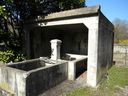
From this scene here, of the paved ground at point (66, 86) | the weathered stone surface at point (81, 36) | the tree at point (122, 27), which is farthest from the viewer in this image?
the tree at point (122, 27)

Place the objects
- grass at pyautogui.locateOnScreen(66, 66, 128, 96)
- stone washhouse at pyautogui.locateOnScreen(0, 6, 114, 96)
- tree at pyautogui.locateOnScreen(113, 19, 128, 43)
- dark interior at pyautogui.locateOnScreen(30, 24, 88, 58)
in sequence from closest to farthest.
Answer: stone washhouse at pyautogui.locateOnScreen(0, 6, 114, 96) < grass at pyautogui.locateOnScreen(66, 66, 128, 96) < dark interior at pyautogui.locateOnScreen(30, 24, 88, 58) < tree at pyautogui.locateOnScreen(113, 19, 128, 43)

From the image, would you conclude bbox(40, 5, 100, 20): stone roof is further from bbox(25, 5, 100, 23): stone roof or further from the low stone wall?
the low stone wall

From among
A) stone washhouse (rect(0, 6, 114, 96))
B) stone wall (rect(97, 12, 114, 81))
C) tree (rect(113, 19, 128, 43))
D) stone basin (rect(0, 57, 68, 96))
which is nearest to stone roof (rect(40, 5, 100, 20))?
stone washhouse (rect(0, 6, 114, 96))

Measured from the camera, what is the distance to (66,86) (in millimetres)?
7332

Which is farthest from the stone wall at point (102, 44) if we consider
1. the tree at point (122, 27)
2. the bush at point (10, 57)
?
the tree at point (122, 27)

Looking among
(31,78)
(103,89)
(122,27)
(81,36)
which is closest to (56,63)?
(31,78)

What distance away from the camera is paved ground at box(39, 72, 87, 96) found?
641cm

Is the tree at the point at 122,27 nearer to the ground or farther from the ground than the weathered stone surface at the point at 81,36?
farther from the ground

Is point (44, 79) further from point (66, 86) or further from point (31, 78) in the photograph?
point (66, 86)

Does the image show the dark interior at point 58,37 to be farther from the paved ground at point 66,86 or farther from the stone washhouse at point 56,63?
the paved ground at point 66,86

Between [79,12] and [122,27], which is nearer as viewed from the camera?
[79,12]

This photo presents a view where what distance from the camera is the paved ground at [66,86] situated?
252 inches

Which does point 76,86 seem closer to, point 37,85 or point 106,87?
point 106,87

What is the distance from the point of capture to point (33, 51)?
12.5 metres
